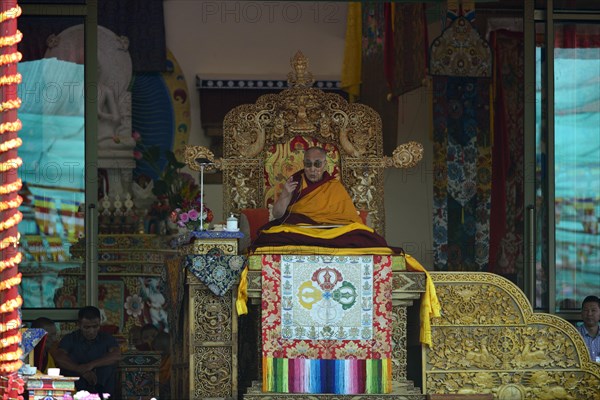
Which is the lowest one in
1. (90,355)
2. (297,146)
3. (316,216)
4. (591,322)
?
(90,355)

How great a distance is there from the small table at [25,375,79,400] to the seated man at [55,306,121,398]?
2.50 metres

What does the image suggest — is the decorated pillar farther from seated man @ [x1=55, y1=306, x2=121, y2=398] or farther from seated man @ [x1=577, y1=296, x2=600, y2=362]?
seated man @ [x1=577, y1=296, x2=600, y2=362]

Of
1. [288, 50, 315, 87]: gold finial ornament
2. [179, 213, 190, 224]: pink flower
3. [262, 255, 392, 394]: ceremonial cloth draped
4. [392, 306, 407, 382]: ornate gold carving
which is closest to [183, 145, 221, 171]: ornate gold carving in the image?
[179, 213, 190, 224]: pink flower

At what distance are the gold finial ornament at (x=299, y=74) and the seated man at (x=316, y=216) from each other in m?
0.79

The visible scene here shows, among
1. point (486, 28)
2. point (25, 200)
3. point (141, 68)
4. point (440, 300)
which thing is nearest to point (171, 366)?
point (25, 200)

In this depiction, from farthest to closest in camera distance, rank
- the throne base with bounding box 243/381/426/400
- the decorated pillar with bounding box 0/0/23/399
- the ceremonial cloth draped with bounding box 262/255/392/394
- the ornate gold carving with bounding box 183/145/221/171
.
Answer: the ornate gold carving with bounding box 183/145/221/171 → the ceremonial cloth draped with bounding box 262/255/392/394 → the throne base with bounding box 243/381/426/400 → the decorated pillar with bounding box 0/0/23/399

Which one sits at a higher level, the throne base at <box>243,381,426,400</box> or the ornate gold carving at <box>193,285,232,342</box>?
the ornate gold carving at <box>193,285,232,342</box>

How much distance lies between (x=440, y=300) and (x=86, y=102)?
3310mm

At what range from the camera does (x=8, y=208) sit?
641 centimetres

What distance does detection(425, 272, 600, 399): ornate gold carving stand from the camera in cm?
985

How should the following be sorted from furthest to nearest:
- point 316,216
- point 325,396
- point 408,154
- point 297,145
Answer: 1. point 297,145
2. point 408,154
3. point 316,216
4. point 325,396

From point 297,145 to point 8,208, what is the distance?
4.93 metres

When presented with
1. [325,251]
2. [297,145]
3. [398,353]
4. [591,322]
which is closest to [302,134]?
[297,145]

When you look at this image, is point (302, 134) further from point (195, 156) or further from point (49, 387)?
point (49, 387)
